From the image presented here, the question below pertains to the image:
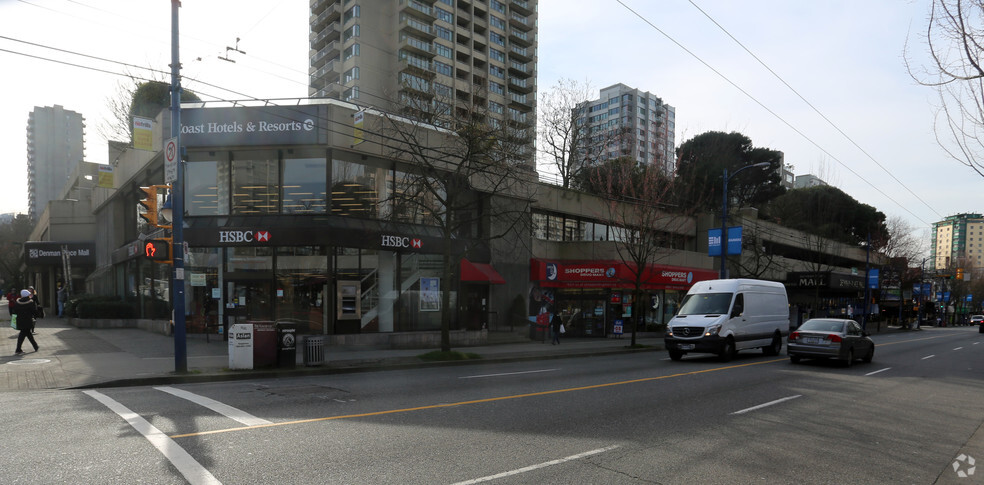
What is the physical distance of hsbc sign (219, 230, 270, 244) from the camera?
63.2 ft

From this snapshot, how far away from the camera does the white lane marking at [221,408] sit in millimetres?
7691

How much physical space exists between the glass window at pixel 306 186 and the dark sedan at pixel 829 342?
16047 millimetres

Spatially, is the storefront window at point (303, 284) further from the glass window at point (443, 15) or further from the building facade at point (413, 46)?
the glass window at point (443, 15)

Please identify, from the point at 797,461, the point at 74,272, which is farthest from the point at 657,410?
the point at 74,272

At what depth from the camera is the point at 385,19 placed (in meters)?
63.2

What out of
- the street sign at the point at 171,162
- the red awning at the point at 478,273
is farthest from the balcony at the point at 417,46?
the street sign at the point at 171,162

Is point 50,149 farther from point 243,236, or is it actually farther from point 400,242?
point 400,242

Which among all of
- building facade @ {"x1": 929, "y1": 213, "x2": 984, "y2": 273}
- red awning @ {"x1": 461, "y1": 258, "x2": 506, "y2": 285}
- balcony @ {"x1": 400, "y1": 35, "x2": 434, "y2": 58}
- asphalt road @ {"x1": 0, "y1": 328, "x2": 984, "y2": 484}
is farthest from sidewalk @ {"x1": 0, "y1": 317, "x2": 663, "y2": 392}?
building facade @ {"x1": 929, "y1": 213, "x2": 984, "y2": 273}

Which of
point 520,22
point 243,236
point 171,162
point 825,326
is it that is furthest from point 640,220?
point 520,22

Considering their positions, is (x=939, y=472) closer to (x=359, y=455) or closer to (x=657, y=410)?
(x=657, y=410)

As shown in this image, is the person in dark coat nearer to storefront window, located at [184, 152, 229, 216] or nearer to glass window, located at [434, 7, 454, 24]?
storefront window, located at [184, 152, 229, 216]

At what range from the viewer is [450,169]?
22.9m

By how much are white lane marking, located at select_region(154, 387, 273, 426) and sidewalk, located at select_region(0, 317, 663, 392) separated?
185 cm

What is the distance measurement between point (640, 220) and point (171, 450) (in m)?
22.3
